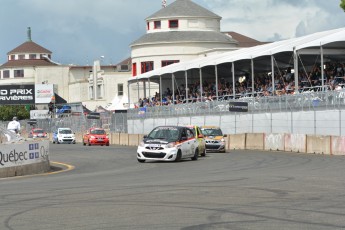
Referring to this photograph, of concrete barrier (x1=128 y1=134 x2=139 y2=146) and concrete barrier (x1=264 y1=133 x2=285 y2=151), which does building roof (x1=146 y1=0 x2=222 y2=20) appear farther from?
concrete barrier (x1=264 y1=133 x2=285 y2=151)

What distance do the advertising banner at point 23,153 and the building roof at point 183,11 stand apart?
260 feet

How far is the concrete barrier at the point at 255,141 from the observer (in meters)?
46.3

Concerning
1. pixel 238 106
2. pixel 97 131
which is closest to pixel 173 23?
pixel 97 131

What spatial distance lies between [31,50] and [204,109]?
109194mm

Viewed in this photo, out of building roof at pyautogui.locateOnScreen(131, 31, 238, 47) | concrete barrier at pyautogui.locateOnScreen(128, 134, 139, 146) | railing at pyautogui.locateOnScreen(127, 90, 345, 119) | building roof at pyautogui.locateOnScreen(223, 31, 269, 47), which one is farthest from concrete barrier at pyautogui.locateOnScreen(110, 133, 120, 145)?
building roof at pyautogui.locateOnScreen(223, 31, 269, 47)

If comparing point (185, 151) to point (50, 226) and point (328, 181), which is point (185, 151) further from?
point (50, 226)

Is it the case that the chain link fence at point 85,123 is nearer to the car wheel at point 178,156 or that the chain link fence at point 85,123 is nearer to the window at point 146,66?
the window at point 146,66

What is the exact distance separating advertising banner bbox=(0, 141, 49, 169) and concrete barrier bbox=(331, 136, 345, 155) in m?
13.3

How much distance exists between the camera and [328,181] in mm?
20016

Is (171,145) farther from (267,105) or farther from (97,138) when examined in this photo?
(97,138)

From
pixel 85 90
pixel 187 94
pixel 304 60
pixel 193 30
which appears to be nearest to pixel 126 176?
pixel 304 60

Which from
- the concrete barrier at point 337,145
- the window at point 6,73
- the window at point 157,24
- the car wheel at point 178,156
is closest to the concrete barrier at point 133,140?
the concrete barrier at point 337,145

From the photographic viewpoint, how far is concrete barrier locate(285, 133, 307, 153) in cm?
4088

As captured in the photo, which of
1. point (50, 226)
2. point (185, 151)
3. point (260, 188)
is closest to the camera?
point (50, 226)
